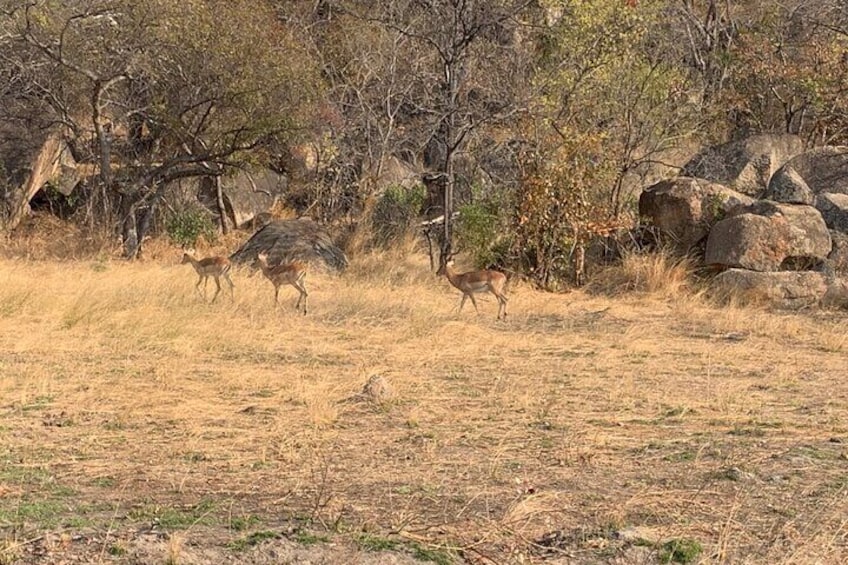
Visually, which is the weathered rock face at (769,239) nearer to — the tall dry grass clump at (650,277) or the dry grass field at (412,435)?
the tall dry grass clump at (650,277)

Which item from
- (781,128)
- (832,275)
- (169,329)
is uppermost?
(781,128)

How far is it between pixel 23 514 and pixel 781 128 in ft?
82.2

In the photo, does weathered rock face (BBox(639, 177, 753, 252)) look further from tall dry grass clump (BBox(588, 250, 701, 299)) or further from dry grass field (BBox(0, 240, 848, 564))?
dry grass field (BBox(0, 240, 848, 564))

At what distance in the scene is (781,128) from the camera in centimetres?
2672

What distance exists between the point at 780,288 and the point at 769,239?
143 centimetres

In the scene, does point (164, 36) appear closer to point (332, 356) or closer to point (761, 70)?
point (332, 356)

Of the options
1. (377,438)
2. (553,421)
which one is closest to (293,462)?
(377,438)

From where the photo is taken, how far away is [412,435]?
7285 mm

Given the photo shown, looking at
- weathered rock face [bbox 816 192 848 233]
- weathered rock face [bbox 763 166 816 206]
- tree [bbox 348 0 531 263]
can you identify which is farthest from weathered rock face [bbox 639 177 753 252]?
tree [bbox 348 0 531 263]

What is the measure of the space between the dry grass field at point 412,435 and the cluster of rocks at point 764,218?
5.60 feet

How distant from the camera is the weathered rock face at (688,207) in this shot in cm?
1812

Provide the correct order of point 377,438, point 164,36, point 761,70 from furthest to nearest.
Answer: point 761,70
point 164,36
point 377,438

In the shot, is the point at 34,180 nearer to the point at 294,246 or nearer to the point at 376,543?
the point at 294,246

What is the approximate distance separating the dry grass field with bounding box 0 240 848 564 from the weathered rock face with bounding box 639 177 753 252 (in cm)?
394
